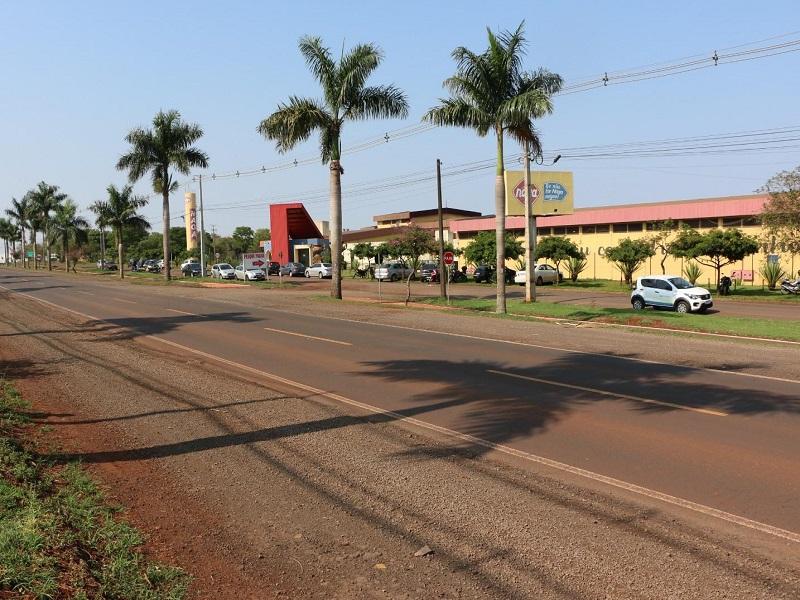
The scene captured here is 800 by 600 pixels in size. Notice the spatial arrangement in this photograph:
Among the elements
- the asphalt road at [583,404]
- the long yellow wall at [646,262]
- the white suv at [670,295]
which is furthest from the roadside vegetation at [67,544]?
the long yellow wall at [646,262]

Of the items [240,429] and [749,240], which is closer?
[240,429]

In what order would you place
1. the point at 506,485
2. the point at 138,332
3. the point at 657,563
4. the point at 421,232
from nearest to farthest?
the point at 657,563 < the point at 506,485 < the point at 138,332 < the point at 421,232

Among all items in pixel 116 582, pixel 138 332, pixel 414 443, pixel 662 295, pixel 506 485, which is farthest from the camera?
pixel 662 295

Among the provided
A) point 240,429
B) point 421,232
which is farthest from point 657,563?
point 421,232

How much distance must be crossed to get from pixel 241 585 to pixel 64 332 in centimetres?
1805

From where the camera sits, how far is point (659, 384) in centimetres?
1198

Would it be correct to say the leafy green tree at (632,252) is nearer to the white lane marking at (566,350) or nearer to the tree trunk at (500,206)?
the tree trunk at (500,206)

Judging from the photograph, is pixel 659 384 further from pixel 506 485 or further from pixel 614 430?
pixel 506 485

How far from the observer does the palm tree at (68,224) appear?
282ft

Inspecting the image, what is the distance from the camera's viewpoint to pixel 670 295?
29.9 m

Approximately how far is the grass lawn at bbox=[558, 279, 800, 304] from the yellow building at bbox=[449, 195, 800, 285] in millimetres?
1581

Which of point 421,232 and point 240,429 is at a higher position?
point 421,232

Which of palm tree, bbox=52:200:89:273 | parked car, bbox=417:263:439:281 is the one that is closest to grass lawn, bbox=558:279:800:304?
parked car, bbox=417:263:439:281

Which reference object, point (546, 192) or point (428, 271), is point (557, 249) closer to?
point (546, 192)
